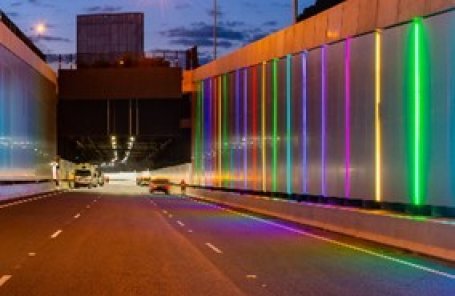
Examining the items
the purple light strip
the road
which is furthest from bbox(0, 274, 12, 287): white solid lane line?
the purple light strip

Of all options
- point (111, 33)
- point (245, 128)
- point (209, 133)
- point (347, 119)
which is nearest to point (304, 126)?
point (347, 119)

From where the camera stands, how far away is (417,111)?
70.5 feet

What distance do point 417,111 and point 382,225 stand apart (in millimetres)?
3210

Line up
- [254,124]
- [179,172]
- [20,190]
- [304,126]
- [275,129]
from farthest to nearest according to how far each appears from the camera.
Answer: [179,172]
[20,190]
[254,124]
[275,129]
[304,126]

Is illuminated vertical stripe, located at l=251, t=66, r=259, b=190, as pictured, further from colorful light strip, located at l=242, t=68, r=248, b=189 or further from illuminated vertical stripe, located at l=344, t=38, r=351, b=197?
illuminated vertical stripe, located at l=344, t=38, r=351, b=197

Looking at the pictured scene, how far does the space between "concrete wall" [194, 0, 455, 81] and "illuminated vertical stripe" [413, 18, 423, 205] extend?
2.06 feet

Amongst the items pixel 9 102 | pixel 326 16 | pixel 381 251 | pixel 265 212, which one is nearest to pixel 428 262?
pixel 381 251

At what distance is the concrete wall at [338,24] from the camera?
21.9 metres

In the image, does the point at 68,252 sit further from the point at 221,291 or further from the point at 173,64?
the point at 173,64

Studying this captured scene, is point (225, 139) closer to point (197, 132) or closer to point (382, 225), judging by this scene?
point (197, 132)

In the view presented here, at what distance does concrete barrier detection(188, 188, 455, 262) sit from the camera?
17.2 m

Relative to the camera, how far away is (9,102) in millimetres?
55812

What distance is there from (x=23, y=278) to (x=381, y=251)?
28.5 ft

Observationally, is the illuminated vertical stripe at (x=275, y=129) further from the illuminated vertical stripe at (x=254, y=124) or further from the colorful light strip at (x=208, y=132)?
the colorful light strip at (x=208, y=132)
